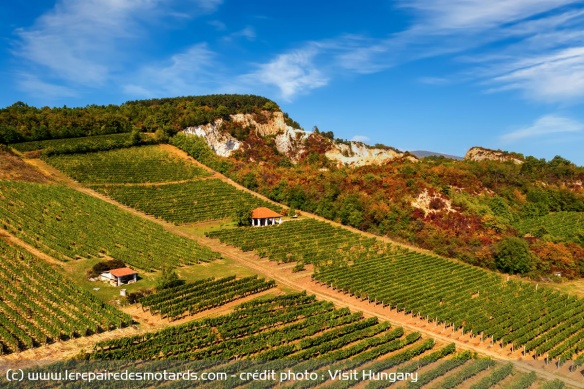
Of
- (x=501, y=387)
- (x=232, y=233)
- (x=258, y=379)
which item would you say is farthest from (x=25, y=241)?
(x=501, y=387)

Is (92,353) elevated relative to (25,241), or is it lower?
lower

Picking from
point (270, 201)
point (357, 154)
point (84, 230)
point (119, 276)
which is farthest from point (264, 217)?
point (357, 154)

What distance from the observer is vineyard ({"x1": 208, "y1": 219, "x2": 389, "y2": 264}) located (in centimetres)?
5178

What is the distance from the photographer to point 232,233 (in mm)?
59094

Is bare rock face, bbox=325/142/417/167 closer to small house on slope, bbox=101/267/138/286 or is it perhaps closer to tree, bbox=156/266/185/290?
tree, bbox=156/266/185/290

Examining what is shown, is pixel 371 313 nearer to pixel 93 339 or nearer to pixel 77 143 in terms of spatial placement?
pixel 93 339

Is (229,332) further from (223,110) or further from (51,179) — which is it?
(223,110)

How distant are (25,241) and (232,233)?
954 inches

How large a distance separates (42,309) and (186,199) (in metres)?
41.0

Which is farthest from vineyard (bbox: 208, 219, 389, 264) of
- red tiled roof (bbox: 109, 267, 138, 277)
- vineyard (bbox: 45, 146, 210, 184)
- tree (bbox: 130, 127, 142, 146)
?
tree (bbox: 130, 127, 142, 146)

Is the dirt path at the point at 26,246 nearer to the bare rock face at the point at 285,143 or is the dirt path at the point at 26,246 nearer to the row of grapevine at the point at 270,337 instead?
the row of grapevine at the point at 270,337

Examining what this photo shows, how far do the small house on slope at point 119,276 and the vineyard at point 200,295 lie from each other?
448cm

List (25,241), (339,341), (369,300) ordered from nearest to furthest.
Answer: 1. (339,341)
2. (369,300)
3. (25,241)

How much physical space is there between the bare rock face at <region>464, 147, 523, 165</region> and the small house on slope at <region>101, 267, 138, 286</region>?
10473cm
